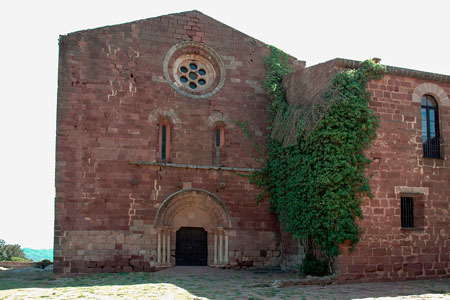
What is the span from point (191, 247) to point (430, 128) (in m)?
7.76

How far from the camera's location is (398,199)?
539 inches

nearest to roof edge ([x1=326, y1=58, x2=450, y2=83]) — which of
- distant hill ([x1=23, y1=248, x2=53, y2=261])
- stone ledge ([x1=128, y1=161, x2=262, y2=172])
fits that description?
stone ledge ([x1=128, y1=161, x2=262, y2=172])

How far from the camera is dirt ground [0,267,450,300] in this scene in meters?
10.4

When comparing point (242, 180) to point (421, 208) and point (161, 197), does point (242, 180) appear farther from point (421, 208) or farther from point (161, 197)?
point (421, 208)

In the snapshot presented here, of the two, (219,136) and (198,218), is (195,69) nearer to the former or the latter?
(219,136)

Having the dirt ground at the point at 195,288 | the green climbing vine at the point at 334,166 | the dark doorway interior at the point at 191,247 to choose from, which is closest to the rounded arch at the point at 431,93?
the green climbing vine at the point at 334,166

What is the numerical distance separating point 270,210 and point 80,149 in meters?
6.04

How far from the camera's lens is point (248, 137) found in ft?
54.5

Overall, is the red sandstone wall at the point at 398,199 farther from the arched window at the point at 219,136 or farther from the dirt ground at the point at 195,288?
the arched window at the point at 219,136

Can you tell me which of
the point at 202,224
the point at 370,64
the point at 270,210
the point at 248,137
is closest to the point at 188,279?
the point at 202,224

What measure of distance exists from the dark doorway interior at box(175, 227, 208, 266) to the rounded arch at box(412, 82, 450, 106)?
7.35 meters

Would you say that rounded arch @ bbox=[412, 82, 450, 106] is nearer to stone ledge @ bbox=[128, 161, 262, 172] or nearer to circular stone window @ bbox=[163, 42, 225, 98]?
stone ledge @ bbox=[128, 161, 262, 172]

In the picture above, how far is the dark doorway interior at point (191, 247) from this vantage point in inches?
612

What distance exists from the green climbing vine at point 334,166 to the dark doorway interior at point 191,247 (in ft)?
9.27
